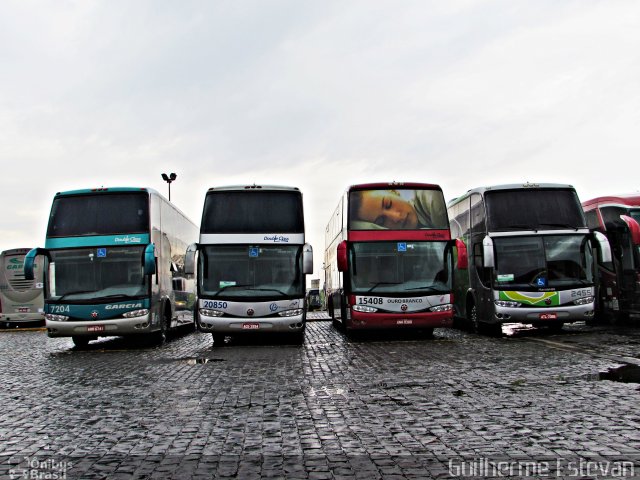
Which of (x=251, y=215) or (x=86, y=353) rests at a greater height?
(x=251, y=215)

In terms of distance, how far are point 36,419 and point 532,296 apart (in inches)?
531

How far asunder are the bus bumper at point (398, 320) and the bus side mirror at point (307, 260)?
5.43ft

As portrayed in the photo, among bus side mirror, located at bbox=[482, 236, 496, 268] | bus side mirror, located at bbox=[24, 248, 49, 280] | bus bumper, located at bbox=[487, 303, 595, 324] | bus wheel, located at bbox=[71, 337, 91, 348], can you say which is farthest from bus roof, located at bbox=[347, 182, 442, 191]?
bus wheel, located at bbox=[71, 337, 91, 348]

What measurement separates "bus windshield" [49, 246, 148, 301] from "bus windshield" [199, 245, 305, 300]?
1.69 meters

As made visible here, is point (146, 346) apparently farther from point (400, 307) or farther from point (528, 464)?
point (528, 464)

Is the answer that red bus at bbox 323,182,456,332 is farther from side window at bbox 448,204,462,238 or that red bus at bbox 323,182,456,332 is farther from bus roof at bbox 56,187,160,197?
bus roof at bbox 56,187,160,197

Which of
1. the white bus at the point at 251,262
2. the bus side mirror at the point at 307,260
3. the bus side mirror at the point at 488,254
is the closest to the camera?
the white bus at the point at 251,262

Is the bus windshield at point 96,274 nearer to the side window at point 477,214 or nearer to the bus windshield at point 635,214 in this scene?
the side window at point 477,214

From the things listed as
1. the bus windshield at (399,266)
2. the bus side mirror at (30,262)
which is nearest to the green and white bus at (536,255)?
the bus windshield at (399,266)

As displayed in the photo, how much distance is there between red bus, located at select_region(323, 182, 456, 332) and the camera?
17781mm

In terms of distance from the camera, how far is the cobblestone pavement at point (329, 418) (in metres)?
5.33

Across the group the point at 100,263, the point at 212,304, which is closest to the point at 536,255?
the point at 212,304

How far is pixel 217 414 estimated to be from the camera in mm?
7555

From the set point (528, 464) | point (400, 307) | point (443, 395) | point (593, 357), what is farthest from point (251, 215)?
point (528, 464)
